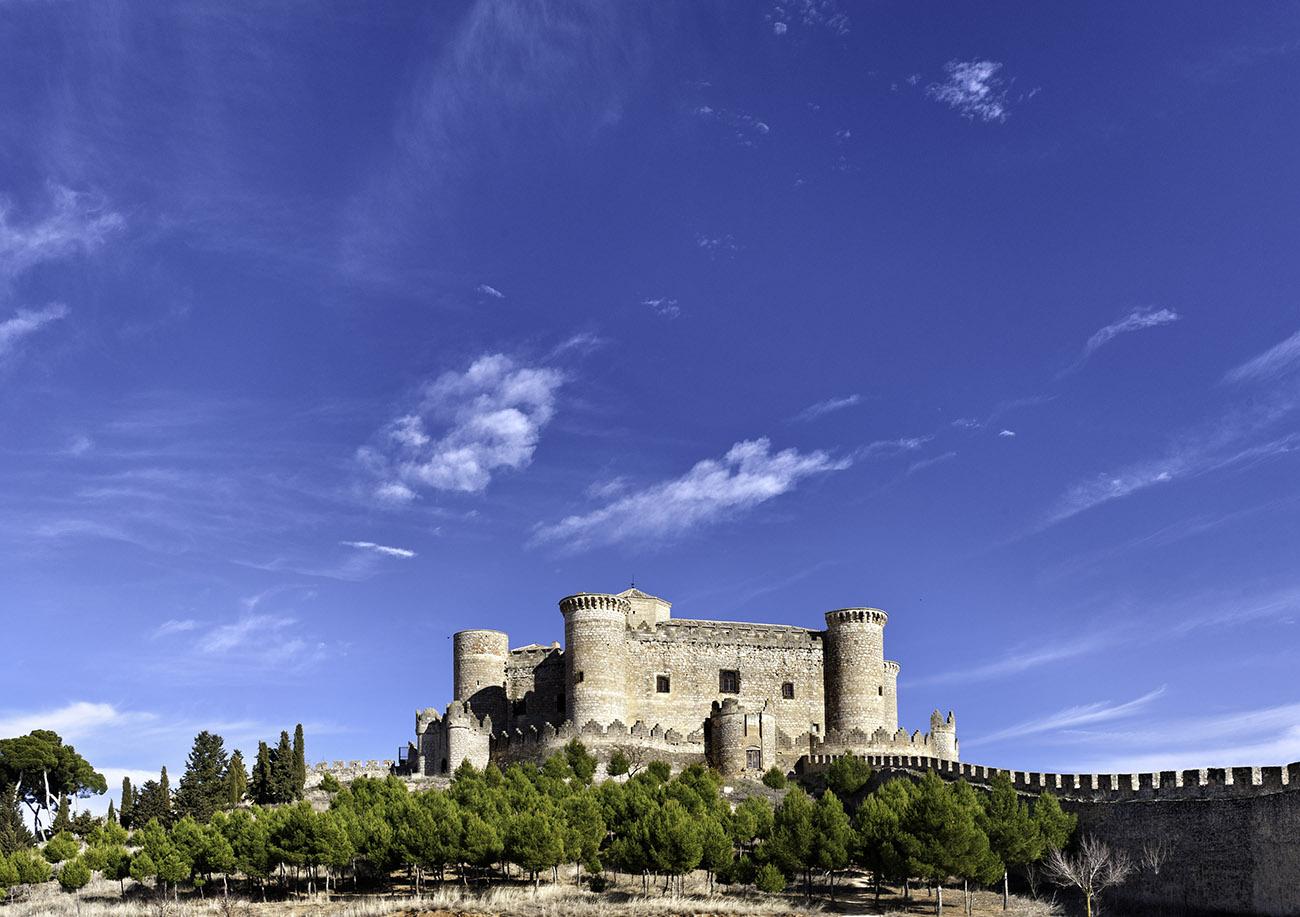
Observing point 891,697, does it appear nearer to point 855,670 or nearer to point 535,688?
point 855,670

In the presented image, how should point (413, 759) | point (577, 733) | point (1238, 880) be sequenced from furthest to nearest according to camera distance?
point (413, 759) < point (577, 733) < point (1238, 880)

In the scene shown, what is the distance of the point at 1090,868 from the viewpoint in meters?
41.2

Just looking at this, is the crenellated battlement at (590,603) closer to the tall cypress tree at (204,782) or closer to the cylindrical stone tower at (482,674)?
the cylindrical stone tower at (482,674)

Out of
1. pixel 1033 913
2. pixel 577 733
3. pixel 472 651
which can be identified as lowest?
pixel 1033 913

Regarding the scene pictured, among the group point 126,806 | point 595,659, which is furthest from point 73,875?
point 595,659

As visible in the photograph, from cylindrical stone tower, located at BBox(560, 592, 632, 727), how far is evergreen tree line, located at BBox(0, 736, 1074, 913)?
11.9 metres

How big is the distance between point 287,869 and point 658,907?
1772 cm

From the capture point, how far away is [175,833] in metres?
48.9

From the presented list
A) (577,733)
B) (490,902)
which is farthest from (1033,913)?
(577,733)

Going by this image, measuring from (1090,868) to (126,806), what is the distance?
164 ft

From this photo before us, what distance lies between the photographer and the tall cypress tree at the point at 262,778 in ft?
205

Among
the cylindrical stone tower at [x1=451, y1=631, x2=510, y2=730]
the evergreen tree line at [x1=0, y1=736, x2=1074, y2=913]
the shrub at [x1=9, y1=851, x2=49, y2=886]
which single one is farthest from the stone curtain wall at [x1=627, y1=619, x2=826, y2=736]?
the shrub at [x1=9, y1=851, x2=49, y2=886]

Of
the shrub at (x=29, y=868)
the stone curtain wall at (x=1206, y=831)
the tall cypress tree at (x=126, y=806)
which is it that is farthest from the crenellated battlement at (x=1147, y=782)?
the tall cypress tree at (x=126, y=806)

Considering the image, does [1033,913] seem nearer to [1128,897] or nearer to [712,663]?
[1128,897]
